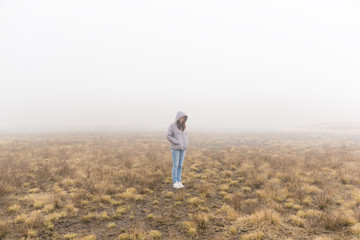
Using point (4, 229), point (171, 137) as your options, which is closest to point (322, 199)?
point (171, 137)

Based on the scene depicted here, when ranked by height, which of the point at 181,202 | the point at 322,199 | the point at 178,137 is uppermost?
the point at 178,137

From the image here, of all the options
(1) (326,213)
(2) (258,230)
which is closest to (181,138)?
(2) (258,230)

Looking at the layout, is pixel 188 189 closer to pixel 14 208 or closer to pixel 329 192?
pixel 329 192

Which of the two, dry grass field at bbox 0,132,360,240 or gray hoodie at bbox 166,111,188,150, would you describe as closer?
dry grass field at bbox 0,132,360,240

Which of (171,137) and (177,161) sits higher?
(171,137)

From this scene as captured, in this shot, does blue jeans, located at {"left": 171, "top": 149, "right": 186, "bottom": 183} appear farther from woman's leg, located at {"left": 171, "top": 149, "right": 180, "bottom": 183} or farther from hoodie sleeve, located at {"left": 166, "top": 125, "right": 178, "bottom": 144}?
hoodie sleeve, located at {"left": 166, "top": 125, "right": 178, "bottom": 144}

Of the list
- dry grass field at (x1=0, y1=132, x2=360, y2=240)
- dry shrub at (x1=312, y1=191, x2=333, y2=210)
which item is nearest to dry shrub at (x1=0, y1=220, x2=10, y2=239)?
dry grass field at (x1=0, y1=132, x2=360, y2=240)

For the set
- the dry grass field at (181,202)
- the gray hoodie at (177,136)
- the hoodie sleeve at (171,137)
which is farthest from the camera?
the gray hoodie at (177,136)

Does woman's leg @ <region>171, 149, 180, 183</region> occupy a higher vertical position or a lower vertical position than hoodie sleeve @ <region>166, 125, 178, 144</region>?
lower

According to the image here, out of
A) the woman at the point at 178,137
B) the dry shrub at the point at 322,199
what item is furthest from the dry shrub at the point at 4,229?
the dry shrub at the point at 322,199

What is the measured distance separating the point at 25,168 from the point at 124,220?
31.2ft

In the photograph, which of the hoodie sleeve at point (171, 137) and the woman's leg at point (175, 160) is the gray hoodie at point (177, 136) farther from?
the woman's leg at point (175, 160)

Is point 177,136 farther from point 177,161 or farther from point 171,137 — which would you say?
point 177,161

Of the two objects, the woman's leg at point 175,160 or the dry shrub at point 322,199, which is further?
the woman's leg at point 175,160
